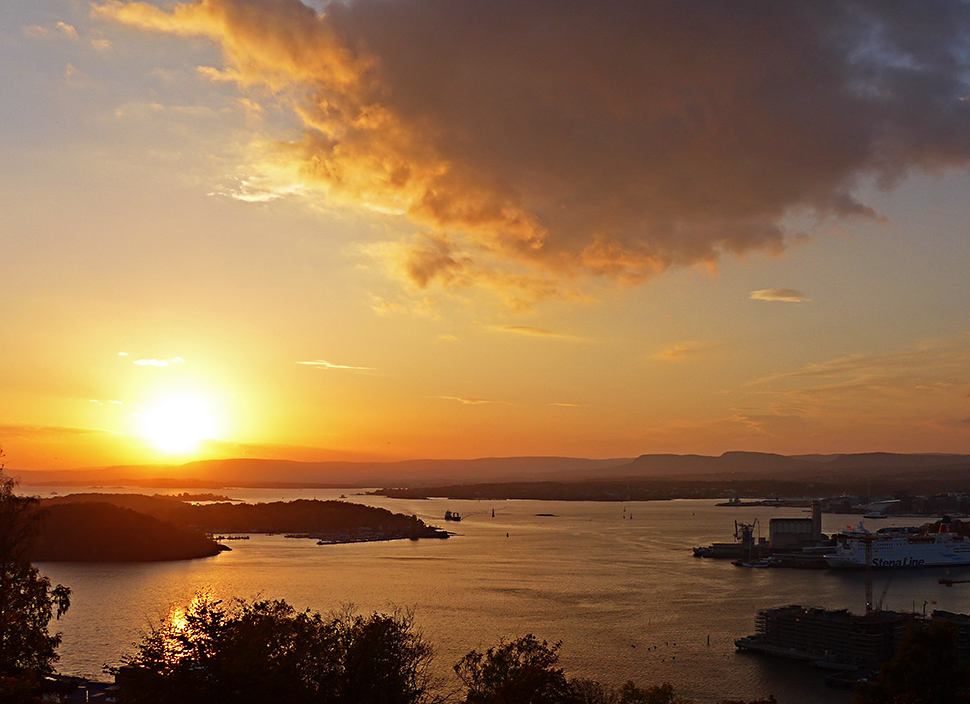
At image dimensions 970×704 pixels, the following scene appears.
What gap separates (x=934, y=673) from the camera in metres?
17.4

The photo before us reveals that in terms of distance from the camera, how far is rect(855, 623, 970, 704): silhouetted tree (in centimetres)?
1703

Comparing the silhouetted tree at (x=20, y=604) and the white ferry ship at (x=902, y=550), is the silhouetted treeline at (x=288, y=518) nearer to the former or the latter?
the white ferry ship at (x=902, y=550)

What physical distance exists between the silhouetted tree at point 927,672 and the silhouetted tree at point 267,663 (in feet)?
35.3

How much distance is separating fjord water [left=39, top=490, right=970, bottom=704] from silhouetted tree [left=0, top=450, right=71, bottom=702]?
14886 millimetres

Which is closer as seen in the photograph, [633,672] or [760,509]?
[633,672]

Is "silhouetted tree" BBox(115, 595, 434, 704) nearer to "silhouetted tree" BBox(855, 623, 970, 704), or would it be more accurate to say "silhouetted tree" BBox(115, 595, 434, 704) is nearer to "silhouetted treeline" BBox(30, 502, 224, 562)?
"silhouetted tree" BBox(855, 623, 970, 704)

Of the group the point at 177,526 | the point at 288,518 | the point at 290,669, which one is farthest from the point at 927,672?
the point at 288,518

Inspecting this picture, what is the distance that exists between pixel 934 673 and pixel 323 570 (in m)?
45.3

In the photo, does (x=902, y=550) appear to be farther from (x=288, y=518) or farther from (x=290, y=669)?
(x=288, y=518)

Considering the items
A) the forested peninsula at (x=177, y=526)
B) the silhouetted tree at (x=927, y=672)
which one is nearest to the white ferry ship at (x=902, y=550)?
the forested peninsula at (x=177, y=526)

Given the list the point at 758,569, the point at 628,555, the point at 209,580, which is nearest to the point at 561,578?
the point at 628,555

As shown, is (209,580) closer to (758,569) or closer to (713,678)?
(713,678)

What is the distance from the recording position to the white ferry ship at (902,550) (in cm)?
6384

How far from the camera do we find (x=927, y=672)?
17375mm
